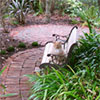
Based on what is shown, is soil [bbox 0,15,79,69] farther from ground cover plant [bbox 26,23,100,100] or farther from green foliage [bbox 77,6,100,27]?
ground cover plant [bbox 26,23,100,100]

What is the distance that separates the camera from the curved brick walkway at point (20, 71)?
9.20ft

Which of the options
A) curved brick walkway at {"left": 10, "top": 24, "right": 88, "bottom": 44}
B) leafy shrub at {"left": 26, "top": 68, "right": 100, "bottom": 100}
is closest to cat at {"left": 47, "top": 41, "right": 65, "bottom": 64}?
leafy shrub at {"left": 26, "top": 68, "right": 100, "bottom": 100}

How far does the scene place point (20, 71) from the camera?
3389 mm

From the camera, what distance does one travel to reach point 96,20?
24.4 ft

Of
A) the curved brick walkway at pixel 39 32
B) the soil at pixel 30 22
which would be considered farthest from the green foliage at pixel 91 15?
the curved brick walkway at pixel 39 32

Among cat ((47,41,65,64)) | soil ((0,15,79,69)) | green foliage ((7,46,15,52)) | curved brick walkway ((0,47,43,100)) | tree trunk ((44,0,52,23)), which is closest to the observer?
curved brick walkway ((0,47,43,100))

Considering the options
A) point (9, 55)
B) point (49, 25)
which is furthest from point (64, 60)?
point (49, 25)

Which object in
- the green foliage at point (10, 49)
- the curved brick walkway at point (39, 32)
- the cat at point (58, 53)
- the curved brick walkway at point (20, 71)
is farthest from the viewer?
the curved brick walkway at point (39, 32)

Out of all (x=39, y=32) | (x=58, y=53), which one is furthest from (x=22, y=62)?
(x=39, y=32)

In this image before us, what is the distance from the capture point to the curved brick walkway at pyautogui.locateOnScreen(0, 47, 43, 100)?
280cm

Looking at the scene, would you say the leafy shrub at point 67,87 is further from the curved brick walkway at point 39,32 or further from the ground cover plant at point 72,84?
the curved brick walkway at point 39,32

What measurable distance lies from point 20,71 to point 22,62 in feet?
1.34

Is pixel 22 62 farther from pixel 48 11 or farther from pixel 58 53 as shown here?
pixel 48 11

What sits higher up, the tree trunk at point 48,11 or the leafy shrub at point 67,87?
the tree trunk at point 48,11
